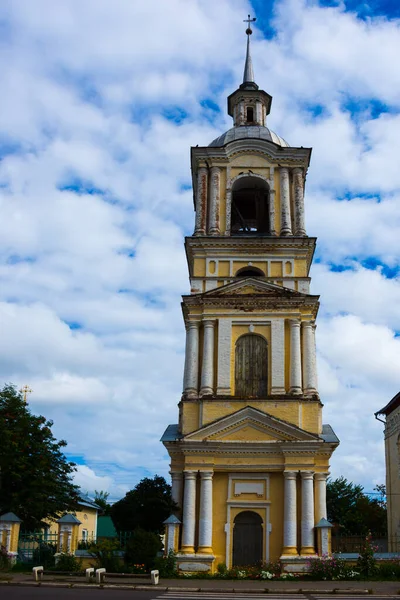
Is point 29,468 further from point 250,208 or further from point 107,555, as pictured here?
point 250,208

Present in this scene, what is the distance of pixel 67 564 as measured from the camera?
936 inches

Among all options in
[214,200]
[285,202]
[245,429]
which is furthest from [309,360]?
[214,200]

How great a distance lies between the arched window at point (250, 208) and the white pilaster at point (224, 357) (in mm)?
5865

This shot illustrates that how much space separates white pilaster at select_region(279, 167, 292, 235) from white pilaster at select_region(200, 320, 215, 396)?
5621 mm

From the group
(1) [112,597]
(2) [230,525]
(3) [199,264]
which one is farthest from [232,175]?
(1) [112,597]

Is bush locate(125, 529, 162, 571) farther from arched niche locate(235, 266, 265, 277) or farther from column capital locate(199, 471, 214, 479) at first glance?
arched niche locate(235, 266, 265, 277)

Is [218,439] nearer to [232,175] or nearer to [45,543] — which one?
[45,543]

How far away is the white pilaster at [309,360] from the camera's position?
93.5 feet

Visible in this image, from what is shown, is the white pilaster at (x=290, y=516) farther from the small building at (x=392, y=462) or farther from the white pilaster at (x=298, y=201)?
the white pilaster at (x=298, y=201)

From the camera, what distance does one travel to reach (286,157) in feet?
107

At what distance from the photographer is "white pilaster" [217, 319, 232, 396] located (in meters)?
28.3

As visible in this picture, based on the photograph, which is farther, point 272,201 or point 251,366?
point 272,201

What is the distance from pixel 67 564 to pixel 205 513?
5.30 m

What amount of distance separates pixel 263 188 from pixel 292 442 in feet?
42.7
